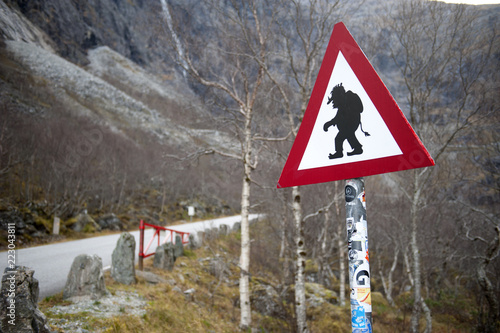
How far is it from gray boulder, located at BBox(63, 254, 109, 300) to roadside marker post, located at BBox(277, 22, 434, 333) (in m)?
4.70

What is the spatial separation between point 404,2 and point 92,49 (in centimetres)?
9736

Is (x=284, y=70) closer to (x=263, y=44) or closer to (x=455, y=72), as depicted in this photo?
(x=263, y=44)

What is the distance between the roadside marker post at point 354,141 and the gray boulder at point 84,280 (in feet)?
15.4

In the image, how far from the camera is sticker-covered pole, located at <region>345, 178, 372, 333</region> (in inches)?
47.4

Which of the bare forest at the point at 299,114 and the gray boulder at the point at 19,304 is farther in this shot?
the bare forest at the point at 299,114

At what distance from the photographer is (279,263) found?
14.9m

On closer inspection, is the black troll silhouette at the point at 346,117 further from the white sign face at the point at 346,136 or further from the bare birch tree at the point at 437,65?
the bare birch tree at the point at 437,65

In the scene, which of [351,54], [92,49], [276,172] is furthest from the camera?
[92,49]

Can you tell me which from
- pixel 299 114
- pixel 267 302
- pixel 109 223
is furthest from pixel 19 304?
pixel 109 223

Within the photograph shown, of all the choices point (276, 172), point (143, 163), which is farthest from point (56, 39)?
point (276, 172)

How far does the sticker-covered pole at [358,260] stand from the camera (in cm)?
120

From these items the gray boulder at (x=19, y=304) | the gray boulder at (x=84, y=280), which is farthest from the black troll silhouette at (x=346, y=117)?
the gray boulder at (x=84, y=280)

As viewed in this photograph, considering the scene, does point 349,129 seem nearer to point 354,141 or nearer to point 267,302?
point 354,141

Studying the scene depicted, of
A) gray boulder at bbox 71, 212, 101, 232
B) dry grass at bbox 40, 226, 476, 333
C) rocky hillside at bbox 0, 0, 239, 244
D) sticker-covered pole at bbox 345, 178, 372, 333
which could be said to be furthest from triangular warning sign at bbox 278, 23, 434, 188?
gray boulder at bbox 71, 212, 101, 232
